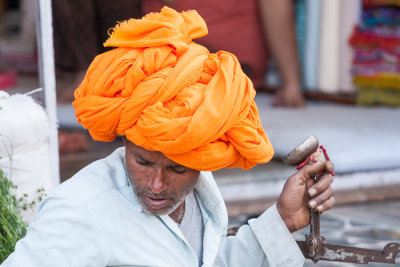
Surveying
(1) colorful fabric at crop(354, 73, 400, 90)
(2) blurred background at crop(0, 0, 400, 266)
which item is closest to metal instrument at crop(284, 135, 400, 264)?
(2) blurred background at crop(0, 0, 400, 266)

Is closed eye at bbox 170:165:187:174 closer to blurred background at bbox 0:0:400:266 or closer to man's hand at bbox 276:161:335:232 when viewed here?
man's hand at bbox 276:161:335:232

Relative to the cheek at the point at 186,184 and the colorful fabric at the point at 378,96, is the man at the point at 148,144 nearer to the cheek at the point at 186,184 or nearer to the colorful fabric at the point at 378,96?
the cheek at the point at 186,184

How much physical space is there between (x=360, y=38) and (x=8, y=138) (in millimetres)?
3437

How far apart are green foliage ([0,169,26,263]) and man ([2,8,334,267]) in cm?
41

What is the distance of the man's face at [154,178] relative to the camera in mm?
1724

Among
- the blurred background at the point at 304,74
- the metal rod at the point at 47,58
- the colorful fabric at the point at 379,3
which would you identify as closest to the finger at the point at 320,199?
the metal rod at the point at 47,58

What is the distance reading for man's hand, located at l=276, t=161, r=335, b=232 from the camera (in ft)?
6.26

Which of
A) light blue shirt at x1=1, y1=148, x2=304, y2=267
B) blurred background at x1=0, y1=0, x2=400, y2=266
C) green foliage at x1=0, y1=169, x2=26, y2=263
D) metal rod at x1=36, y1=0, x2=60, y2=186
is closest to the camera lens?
light blue shirt at x1=1, y1=148, x2=304, y2=267

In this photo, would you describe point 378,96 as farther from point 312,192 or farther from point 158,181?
point 158,181

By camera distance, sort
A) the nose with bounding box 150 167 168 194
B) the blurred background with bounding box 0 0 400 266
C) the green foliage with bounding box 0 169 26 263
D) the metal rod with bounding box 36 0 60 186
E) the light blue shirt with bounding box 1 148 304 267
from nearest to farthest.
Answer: the light blue shirt with bounding box 1 148 304 267, the nose with bounding box 150 167 168 194, the green foliage with bounding box 0 169 26 263, the metal rod with bounding box 36 0 60 186, the blurred background with bounding box 0 0 400 266

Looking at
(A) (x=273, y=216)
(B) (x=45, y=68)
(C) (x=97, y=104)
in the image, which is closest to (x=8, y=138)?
(B) (x=45, y=68)

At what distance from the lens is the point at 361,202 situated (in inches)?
158

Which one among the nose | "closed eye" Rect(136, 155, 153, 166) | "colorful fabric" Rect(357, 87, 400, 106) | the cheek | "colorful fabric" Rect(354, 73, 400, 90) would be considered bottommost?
"colorful fabric" Rect(357, 87, 400, 106)

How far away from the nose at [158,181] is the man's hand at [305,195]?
1.44ft
